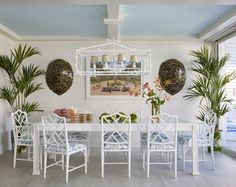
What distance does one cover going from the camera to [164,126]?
4.43 m

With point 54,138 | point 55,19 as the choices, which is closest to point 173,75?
point 55,19

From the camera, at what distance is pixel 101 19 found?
17.2ft

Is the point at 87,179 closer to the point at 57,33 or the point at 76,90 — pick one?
the point at 76,90

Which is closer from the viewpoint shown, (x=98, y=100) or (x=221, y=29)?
(x=221, y=29)

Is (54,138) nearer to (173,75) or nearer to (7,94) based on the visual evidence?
(7,94)

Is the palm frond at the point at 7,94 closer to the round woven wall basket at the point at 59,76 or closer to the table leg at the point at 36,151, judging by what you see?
the round woven wall basket at the point at 59,76

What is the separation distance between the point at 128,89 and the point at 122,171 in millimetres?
2487

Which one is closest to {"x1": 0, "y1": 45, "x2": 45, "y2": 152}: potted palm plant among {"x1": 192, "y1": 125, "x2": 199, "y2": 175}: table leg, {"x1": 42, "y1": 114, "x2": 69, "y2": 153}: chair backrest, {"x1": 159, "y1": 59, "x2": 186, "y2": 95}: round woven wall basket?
{"x1": 42, "y1": 114, "x2": 69, "y2": 153}: chair backrest

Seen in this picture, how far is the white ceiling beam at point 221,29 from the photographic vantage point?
495 cm

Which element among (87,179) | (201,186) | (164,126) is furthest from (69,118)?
(201,186)

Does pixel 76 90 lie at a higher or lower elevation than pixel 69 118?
higher

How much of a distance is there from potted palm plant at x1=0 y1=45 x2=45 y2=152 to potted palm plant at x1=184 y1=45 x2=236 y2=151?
360 centimetres

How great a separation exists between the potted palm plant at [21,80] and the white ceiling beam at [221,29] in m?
3.74

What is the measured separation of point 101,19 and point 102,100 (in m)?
2.19
